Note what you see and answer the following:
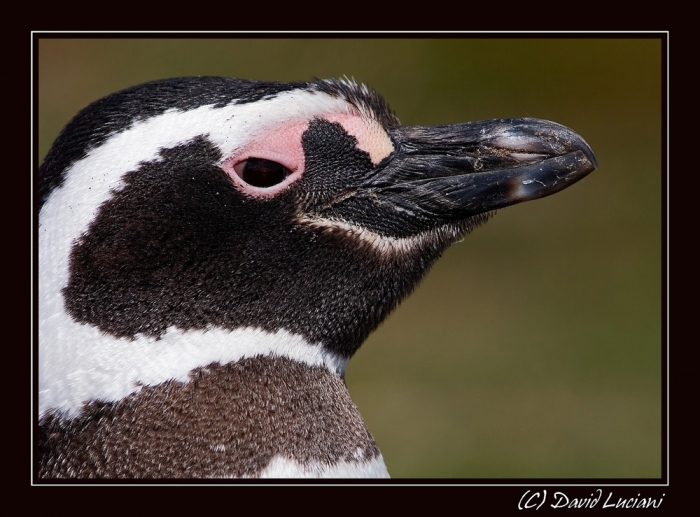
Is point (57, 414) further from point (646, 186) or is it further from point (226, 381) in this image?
point (646, 186)

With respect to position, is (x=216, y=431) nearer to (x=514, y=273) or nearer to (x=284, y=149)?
(x=284, y=149)

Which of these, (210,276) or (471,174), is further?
(471,174)

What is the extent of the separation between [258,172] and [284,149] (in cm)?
6

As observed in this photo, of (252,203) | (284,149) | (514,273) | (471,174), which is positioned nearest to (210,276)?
(252,203)

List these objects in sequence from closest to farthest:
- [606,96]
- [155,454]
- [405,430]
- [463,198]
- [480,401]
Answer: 1. [155,454]
2. [463,198]
3. [405,430]
4. [480,401]
5. [606,96]

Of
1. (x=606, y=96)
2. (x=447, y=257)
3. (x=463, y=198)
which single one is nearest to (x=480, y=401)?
(x=447, y=257)

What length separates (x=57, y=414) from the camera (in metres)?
1.59

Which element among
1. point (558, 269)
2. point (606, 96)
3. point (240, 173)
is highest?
point (240, 173)

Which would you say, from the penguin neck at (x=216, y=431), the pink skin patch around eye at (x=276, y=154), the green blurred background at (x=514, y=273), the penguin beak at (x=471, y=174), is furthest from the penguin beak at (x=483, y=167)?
the green blurred background at (x=514, y=273)

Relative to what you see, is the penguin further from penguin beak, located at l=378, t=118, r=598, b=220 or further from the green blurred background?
the green blurred background

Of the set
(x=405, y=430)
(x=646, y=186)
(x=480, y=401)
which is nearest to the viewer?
(x=405, y=430)

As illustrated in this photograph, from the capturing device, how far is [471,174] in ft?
5.82

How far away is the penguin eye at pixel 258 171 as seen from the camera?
5.36 feet

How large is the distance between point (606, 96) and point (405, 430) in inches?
109
